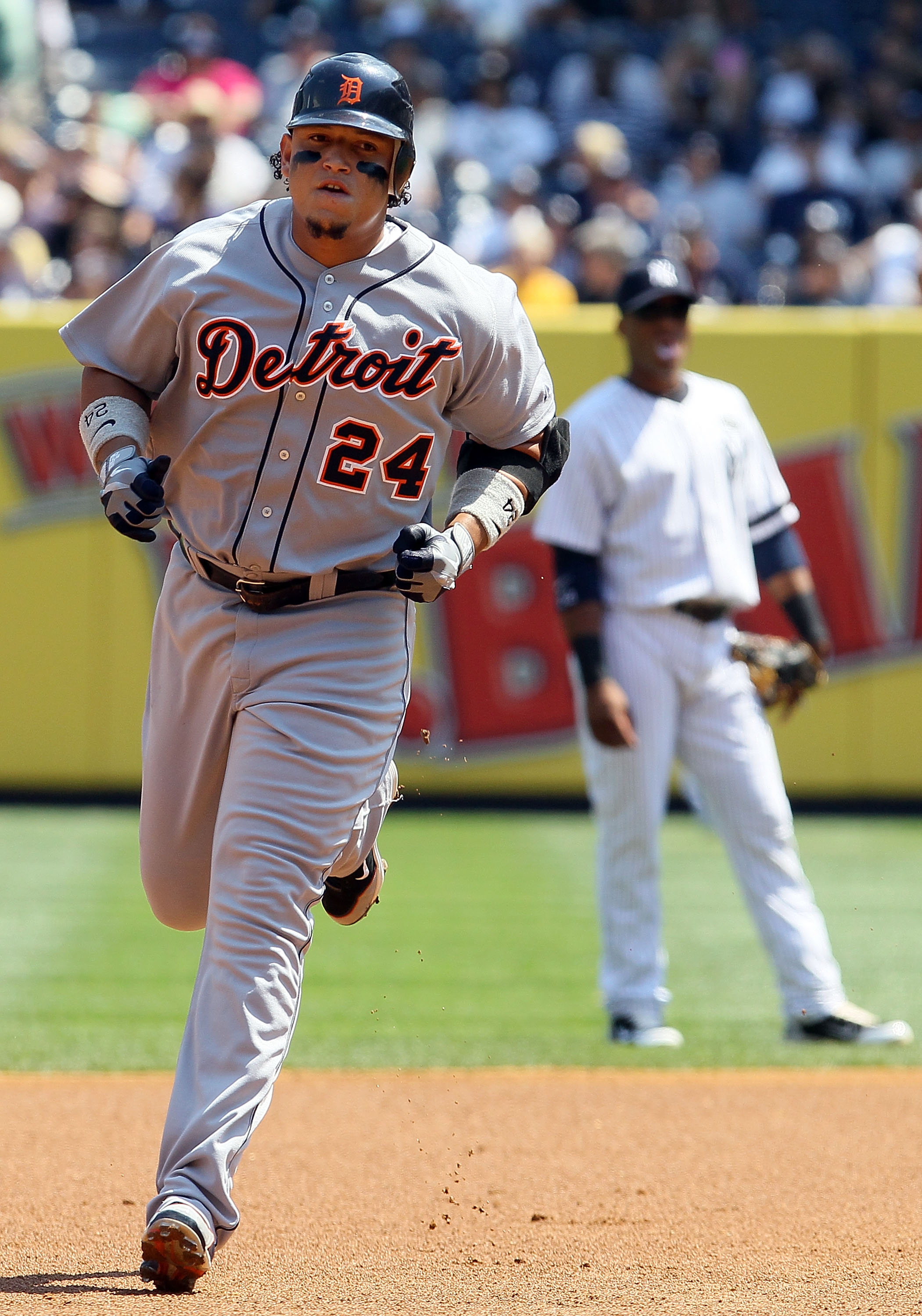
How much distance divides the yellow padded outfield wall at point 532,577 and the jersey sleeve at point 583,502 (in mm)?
4791

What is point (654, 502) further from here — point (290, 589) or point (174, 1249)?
point (174, 1249)

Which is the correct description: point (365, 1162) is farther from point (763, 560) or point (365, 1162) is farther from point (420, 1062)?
point (763, 560)

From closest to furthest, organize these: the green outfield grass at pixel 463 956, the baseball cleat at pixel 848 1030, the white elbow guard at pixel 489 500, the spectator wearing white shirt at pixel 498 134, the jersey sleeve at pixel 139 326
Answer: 1. the jersey sleeve at pixel 139 326
2. the white elbow guard at pixel 489 500
3. the baseball cleat at pixel 848 1030
4. the green outfield grass at pixel 463 956
5. the spectator wearing white shirt at pixel 498 134

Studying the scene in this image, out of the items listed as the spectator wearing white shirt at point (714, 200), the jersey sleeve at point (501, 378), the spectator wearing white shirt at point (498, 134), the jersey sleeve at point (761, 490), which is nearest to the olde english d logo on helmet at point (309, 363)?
the jersey sleeve at point (501, 378)

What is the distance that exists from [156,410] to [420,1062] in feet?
7.97

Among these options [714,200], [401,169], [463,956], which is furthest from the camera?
[714,200]

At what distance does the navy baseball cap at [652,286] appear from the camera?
5328mm

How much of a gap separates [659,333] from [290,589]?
8.25ft

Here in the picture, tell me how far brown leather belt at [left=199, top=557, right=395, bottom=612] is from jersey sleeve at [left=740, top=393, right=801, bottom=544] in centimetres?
254

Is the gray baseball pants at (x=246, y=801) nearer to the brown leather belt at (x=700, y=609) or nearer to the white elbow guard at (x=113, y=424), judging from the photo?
the white elbow guard at (x=113, y=424)

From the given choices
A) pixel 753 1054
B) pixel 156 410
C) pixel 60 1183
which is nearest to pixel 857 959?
pixel 753 1054

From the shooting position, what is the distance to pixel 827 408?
1023 cm

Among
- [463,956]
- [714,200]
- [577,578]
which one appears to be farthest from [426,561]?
[714,200]

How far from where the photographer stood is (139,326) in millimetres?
3189
